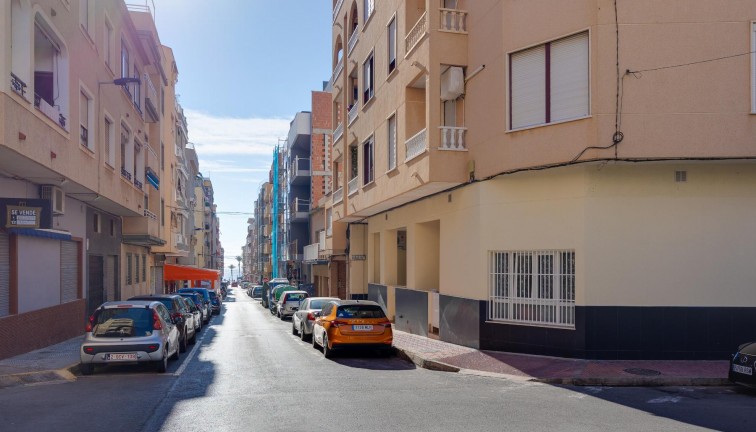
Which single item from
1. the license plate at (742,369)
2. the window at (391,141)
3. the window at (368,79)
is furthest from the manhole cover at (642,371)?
the window at (368,79)

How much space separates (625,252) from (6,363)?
13248 mm

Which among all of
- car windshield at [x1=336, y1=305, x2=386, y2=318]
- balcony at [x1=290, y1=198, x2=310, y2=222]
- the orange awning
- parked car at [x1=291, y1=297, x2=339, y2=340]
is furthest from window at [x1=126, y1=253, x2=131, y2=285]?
balcony at [x1=290, y1=198, x2=310, y2=222]

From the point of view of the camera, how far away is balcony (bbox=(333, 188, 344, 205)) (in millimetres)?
29766

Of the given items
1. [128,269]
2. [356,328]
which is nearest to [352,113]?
[128,269]

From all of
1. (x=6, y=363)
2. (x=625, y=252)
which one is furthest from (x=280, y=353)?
(x=625, y=252)

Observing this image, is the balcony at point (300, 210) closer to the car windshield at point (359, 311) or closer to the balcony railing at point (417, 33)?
the balcony railing at point (417, 33)

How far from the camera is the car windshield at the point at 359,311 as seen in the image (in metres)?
16.0

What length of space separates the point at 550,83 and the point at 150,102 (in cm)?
1991

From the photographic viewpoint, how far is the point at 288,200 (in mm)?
61969

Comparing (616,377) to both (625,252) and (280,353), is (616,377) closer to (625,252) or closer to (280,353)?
(625,252)

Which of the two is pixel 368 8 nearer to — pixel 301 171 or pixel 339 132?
pixel 339 132

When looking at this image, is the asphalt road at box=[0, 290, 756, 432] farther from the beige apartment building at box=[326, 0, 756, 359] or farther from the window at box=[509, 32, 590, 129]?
the window at box=[509, 32, 590, 129]

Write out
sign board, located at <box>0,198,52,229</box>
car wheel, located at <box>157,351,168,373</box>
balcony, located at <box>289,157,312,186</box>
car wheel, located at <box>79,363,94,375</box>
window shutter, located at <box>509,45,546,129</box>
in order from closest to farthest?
car wheel, located at <box>79,363,94,375</box>
car wheel, located at <box>157,351,168,373</box>
sign board, located at <box>0,198,52,229</box>
window shutter, located at <box>509,45,546,129</box>
balcony, located at <box>289,157,312,186</box>

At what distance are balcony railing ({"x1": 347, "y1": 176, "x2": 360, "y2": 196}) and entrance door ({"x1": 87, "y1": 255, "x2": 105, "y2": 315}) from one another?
1021 cm
